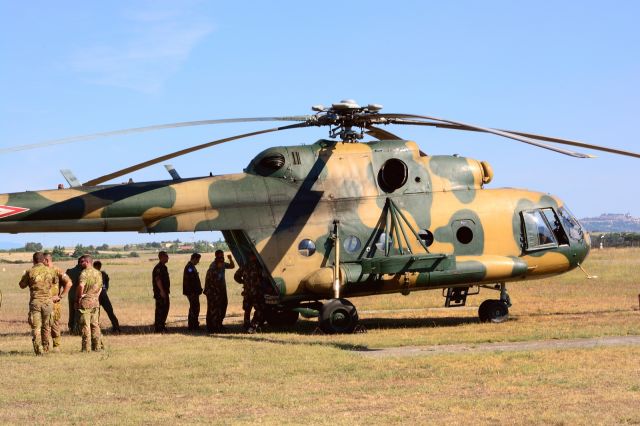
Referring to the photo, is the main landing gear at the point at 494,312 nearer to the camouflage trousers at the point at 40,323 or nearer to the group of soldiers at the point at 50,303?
the group of soldiers at the point at 50,303

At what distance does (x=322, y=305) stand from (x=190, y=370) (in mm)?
4706

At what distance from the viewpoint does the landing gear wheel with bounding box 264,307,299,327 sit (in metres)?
19.5

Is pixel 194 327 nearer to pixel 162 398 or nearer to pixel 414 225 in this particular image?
pixel 414 225

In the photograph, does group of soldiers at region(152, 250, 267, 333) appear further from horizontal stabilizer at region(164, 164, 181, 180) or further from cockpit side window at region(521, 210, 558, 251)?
cockpit side window at region(521, 210, 558, 251)

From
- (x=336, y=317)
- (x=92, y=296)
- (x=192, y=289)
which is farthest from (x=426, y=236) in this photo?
(x=92, y=296)

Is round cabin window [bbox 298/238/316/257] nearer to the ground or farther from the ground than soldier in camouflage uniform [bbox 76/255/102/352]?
farther from the ground

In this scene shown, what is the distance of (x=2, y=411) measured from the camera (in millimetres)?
10359

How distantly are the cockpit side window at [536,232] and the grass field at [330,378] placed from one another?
1719 mm

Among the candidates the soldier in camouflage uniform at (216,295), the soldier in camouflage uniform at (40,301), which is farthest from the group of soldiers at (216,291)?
the soldier in camouflage uniform at (40,301)

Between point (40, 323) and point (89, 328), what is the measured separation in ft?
2.85

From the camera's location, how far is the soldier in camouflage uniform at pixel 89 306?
50.6 feet

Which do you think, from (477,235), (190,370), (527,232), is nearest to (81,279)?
(190,370)

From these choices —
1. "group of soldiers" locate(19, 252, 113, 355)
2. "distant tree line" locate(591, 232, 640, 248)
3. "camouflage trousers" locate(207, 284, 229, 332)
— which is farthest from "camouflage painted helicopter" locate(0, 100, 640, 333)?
"distant tree line" locate(591, 232, 640, 248)

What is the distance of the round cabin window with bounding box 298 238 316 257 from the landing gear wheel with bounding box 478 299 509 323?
14.2 ft
